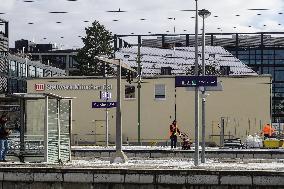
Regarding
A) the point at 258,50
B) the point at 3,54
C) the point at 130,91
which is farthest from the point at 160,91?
the point at 258,50

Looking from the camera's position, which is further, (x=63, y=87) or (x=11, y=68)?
(x=11, y=68)

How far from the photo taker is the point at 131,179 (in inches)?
615

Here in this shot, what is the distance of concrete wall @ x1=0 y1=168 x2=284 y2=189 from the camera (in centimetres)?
1516

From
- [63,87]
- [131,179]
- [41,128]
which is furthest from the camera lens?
[63,87]

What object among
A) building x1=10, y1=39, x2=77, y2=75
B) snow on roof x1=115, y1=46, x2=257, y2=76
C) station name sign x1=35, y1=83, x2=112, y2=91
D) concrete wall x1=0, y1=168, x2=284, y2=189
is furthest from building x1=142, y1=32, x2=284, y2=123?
concrete wall x1=0, y1=168, x2=284, y2=189

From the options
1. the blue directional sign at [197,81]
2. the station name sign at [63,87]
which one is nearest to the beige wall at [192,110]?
the station name sign at [63,87]

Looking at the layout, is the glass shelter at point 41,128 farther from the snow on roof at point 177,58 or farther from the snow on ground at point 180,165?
the snow on roof at point 177,58

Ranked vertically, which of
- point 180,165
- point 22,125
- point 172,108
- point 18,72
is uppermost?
point 18,72

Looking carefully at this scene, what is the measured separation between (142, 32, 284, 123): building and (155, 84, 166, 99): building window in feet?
152

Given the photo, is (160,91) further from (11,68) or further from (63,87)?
(11,68)

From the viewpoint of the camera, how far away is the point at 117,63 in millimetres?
22188

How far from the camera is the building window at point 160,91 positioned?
48688 millimetres

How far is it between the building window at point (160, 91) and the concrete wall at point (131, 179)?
32.6m

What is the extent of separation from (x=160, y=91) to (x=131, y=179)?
33295 millimetres
